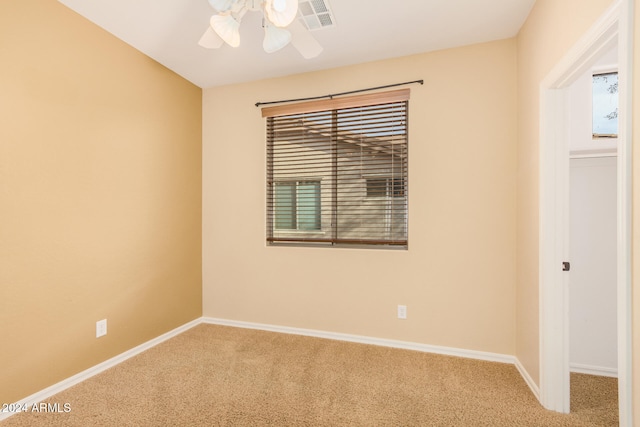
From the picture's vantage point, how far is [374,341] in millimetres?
2758

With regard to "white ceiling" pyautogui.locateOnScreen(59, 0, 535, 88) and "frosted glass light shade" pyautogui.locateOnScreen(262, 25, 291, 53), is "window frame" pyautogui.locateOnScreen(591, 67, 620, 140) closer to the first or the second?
"white ceiling" pyautogui.locateOnScreen(59, 0, 535, 88)

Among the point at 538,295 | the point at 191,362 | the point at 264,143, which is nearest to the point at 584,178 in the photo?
the point at 538,295

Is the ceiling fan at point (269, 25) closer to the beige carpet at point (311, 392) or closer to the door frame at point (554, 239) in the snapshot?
the door frame at point (554, 239)

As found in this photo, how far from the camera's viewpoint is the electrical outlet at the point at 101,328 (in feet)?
7.48

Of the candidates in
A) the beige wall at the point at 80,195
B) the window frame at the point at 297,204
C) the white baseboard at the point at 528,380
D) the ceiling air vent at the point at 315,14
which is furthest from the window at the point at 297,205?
the white baseboard at the point at 528,380

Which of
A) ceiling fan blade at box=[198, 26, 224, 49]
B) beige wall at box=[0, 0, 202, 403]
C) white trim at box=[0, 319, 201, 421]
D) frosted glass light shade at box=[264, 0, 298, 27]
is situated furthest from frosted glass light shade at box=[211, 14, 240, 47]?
white trim at box=[0, 319, 201, 421]

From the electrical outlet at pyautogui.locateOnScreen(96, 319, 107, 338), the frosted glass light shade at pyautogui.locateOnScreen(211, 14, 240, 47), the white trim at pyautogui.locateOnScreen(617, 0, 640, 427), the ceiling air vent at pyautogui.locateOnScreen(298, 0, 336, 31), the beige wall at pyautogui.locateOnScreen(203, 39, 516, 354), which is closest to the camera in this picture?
the white trim at pyautogui.locateOnScreen(617, 0, 640, 427)

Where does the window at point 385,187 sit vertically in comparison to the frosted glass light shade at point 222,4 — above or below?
below

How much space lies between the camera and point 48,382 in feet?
6.45

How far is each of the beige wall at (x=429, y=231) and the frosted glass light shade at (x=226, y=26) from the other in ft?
4.61

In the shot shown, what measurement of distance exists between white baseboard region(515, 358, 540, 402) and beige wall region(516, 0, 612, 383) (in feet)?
0.13

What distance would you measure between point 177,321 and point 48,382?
112 centimetres

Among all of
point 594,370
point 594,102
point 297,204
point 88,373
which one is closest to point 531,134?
point 594,102

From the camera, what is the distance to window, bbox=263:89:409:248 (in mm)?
2732
